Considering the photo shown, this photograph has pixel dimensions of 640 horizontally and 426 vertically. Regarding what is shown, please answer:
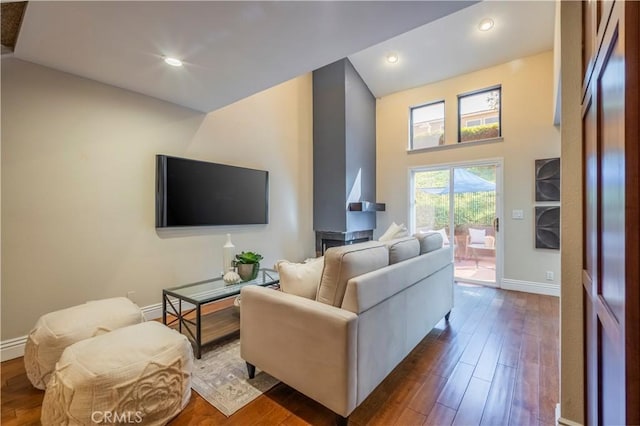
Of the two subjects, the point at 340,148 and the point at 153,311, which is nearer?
the point at 153,311

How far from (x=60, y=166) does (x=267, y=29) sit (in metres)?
2.17

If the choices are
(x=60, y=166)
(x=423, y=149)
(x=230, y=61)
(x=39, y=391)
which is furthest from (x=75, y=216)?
(x=423, y=149)

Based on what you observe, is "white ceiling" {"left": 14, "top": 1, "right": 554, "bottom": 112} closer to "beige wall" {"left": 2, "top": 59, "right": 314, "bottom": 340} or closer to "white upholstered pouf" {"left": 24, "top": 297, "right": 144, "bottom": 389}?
"beige wall" {"left": 2, "top": 59, "right": 314, "bottom": 340}

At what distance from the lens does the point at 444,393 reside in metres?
1.75

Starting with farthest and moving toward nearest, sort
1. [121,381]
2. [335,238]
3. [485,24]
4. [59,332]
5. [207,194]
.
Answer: [335,238] < [485,24] < [207,194] < [59,332] < [121,381]

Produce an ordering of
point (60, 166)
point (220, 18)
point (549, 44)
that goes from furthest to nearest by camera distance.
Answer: point (549, 44)
point (60, 166)
point (220, 18)

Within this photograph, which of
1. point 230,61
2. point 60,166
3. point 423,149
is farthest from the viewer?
point 423,149

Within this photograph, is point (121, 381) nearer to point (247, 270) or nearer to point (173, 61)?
point (247, 270)

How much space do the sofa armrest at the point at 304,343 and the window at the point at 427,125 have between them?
14.1 ft

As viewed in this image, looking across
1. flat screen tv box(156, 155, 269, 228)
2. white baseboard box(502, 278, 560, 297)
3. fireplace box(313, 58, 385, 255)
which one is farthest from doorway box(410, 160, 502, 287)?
flat screen tv box(156, 155, 269, 228)

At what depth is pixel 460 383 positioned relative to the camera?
185cm

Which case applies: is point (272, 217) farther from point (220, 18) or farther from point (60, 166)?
point (220, 18)

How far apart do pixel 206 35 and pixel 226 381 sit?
93.2 inches

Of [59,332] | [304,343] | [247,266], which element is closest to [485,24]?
[247,266]
